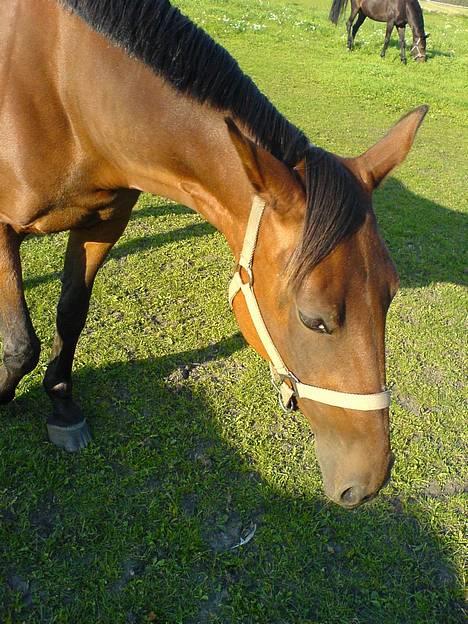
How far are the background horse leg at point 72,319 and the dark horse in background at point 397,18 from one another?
1449 cm

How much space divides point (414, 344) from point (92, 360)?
7.43 feet

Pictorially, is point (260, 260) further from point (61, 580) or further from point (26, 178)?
point (61, 580)

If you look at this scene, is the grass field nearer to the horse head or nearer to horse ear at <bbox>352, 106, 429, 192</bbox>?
the horse head

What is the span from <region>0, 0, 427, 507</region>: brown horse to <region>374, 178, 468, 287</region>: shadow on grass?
3146 mm

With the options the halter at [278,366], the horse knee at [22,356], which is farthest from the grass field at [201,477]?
the halter at [278,366]

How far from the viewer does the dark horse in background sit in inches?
576

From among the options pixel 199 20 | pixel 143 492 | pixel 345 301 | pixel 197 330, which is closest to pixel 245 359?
pixel 197 330

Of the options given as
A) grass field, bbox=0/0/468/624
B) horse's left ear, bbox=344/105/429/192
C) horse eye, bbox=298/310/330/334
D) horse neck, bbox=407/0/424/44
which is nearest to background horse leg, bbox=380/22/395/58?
horse neck, bbox=407/0/424/44

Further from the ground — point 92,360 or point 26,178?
point 26,178

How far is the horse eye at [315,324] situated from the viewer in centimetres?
145

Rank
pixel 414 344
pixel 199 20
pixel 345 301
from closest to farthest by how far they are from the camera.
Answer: pixel 345 301, pixel 414 344, pixel 199 20

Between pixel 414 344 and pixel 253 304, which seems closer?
pixel 253 304

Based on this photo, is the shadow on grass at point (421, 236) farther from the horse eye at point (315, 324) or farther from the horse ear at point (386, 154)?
the horse eye at point (315, 324)

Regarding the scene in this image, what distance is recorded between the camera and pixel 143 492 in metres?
2.36
